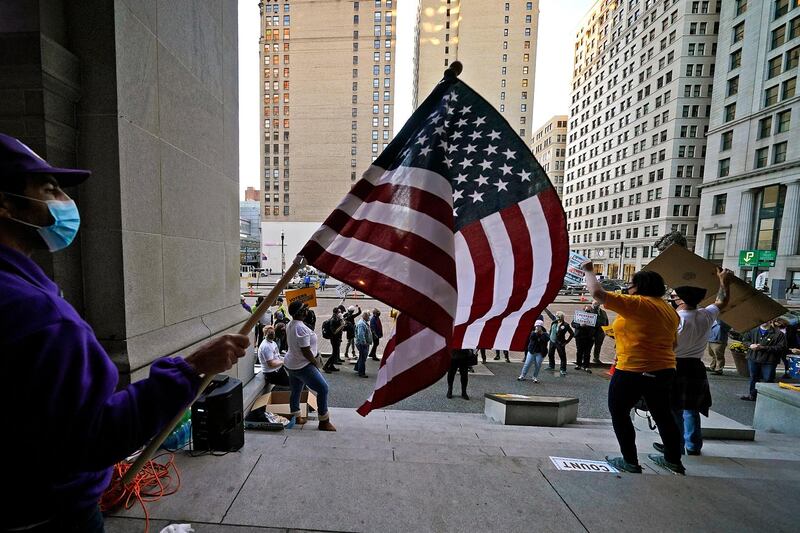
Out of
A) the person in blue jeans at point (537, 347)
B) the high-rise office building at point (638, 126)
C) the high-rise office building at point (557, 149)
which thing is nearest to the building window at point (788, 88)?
the high-rise office building at point (638, 126)

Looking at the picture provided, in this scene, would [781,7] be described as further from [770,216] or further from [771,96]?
[770,216]

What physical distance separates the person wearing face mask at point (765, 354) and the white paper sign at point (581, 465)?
692 centimetres

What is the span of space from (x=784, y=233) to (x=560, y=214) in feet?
157

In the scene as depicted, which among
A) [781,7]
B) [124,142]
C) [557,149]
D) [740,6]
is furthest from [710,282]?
[557,149]

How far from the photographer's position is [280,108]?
221ft

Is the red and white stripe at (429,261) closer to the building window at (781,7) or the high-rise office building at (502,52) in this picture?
the building window at (781,7)

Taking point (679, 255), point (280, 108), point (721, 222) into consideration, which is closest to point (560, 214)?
point (679, 255)

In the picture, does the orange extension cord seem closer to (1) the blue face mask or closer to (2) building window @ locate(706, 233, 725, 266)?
(1) the blue face mask

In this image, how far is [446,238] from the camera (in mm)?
2127

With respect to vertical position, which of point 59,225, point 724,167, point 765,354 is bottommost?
point 765,354

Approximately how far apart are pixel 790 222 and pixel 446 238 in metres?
48.9

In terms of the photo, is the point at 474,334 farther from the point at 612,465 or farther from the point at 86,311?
the point at 86,311

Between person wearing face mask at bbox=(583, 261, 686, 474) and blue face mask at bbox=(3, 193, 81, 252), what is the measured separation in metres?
3.79

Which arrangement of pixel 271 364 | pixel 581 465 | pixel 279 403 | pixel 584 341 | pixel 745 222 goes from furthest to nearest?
pixel 745 222
pixel 584 341
pixel 271 364
pixel 279 403
pixel 581 465
